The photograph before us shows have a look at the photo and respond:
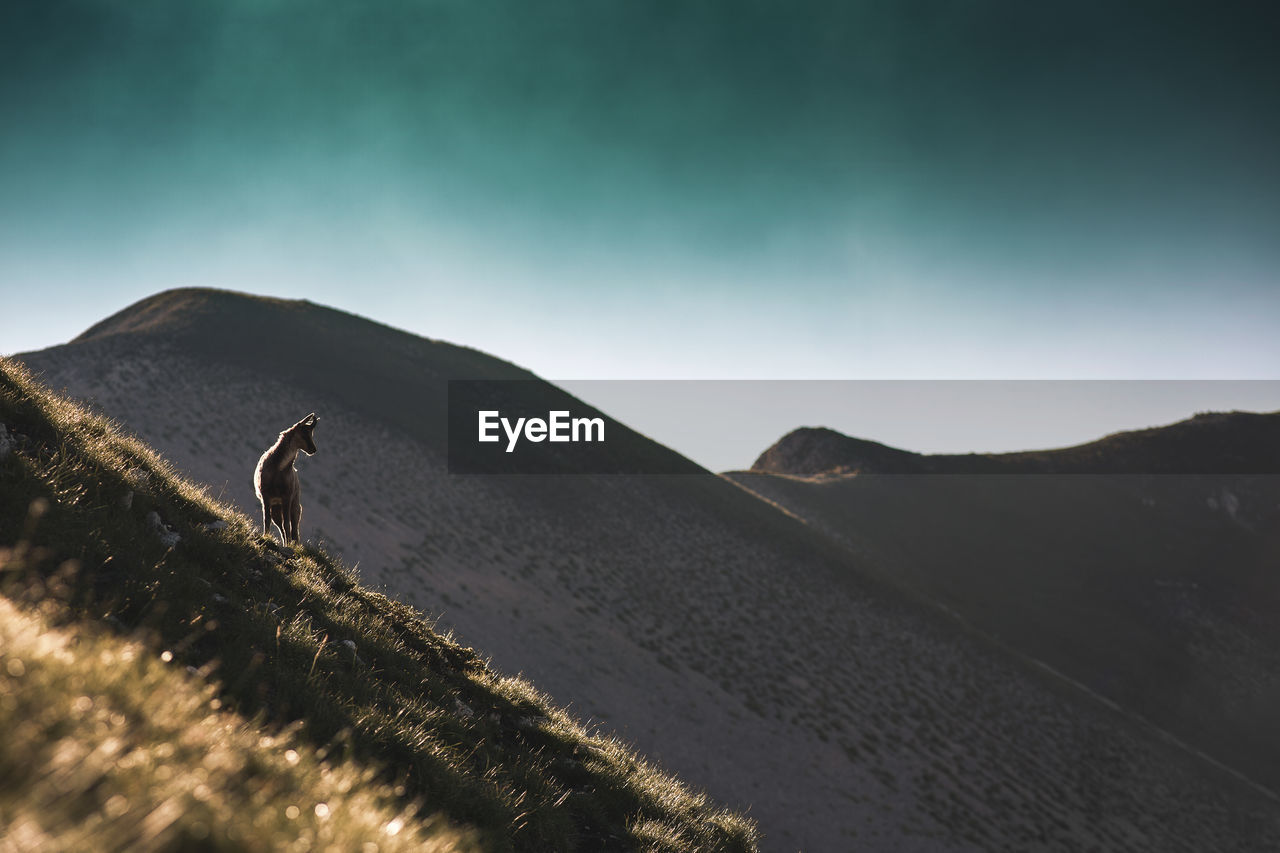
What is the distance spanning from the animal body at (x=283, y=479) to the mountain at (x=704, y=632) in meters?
6.09

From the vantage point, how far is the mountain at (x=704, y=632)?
20.4 m

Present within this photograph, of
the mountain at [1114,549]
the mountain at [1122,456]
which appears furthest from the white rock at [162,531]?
the mountain at [1122,456]

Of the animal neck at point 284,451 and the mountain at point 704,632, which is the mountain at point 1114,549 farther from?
the animal neck at point 284,451

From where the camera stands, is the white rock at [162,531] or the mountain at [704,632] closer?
the white rock at [162,531]

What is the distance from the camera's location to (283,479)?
7.34 metres

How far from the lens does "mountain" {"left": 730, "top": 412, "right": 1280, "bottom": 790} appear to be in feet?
168

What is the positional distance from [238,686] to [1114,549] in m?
92.0

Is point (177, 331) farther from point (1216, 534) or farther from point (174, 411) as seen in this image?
point (1216, 534)

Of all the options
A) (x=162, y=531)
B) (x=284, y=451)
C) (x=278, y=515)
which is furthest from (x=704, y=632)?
(x=162, y=531)

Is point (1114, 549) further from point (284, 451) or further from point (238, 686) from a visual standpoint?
point (238, 686)

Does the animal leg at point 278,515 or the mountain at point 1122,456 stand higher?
the mountain at point 1122,456

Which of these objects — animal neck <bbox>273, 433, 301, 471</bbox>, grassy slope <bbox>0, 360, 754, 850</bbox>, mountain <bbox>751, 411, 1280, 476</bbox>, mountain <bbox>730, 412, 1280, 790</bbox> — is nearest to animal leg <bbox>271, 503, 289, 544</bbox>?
grassy slope <bbox>0, 360, 754, 850</bbox>

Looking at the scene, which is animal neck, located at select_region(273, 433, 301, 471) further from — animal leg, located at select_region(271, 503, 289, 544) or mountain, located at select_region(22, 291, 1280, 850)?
mountain, located at select_region(22, 291, 1280, 850)

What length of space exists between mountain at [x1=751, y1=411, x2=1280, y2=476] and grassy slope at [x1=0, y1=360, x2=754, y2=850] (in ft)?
280
